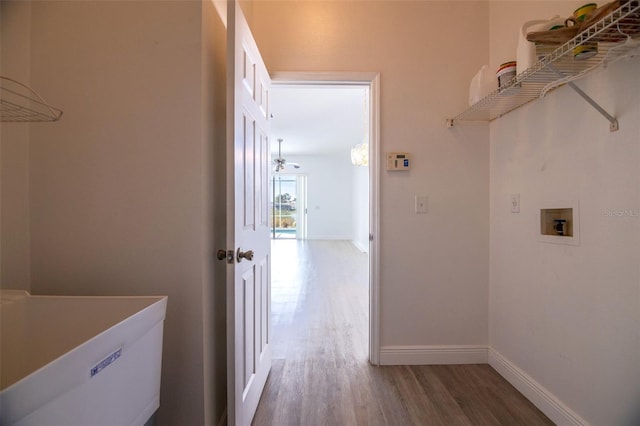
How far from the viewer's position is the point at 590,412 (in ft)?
4.35

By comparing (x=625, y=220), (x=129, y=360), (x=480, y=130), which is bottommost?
(x=129, y=360)

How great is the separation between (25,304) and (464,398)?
2204 millimetres

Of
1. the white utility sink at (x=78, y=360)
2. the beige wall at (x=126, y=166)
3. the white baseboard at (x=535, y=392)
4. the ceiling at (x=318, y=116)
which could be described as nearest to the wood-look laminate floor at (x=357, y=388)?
the white baseboard at (x=535, y=392)

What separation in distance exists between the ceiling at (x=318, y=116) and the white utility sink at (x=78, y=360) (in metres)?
2.38

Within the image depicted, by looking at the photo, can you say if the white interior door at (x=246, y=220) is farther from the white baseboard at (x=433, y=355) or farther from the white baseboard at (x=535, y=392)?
the white baseboard at (x=535, y=392)

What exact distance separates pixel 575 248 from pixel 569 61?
34.3 inches

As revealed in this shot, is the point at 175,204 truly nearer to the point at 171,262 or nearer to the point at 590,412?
the point at 171,262

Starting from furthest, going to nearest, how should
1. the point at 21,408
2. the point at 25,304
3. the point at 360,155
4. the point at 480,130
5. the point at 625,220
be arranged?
1. the point at 360,155
2. the point at 480,130
3. the point at 625,220
4. the point at 25,304
5. the point at 21,408

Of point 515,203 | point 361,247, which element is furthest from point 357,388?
point 361,247

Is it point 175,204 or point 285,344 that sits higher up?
point 175,204

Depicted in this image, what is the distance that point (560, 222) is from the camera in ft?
4.89

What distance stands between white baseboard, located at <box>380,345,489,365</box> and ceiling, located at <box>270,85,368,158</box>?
7.25ft

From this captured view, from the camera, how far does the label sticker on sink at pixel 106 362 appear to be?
2.39 feet

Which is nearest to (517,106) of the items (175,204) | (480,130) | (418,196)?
(480,130)
